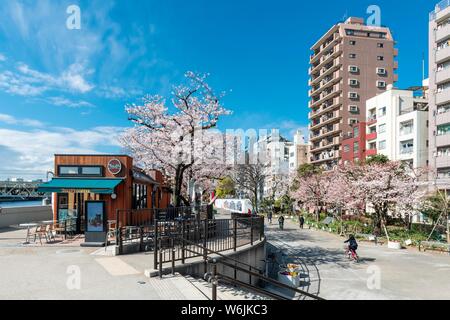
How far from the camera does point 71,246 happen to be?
42.3ft

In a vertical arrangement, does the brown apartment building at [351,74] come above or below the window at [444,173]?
above

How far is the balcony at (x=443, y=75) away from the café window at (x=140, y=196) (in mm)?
36962

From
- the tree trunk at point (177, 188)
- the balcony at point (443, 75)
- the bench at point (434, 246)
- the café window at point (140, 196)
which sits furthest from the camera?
the balcony at point (443, 75)

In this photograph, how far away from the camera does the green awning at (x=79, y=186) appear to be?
15055 millimetres

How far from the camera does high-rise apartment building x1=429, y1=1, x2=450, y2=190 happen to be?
35844 millimetres

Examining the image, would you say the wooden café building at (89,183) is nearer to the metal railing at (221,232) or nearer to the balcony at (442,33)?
the metal railing at (221,232)

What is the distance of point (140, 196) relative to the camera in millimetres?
19594

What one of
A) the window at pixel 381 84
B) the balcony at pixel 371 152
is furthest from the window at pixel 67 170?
the window at pixel 381 84

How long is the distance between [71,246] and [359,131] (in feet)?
153

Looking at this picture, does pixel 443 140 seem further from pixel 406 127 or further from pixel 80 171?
pixel 80 171

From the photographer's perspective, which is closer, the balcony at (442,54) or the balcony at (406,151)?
the balcony at (442,54)

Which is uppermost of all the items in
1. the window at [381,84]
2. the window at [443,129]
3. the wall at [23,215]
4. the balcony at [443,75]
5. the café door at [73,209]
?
the window at [381,84]
